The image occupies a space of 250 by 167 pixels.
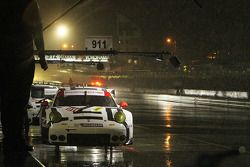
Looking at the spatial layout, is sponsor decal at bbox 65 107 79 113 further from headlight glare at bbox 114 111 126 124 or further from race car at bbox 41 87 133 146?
headlight glare at bbox 114 111 126 124

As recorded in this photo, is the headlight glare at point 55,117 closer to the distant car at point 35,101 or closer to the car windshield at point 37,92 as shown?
the distant car at point 35,101

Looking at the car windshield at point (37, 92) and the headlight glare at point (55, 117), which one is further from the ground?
the car windshield at point (37, 92)

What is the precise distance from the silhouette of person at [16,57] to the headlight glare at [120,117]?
725cm

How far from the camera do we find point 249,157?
32.6 ft

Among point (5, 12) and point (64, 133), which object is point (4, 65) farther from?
point (64, 133)

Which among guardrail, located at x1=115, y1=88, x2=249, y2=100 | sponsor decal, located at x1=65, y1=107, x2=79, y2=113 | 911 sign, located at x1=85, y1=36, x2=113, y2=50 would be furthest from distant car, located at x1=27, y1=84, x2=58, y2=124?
guardrail, located at x1=115, y1=88, x2=249, y2=100

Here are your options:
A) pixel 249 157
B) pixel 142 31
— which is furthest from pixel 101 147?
pixel 142 31

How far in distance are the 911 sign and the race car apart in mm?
14718

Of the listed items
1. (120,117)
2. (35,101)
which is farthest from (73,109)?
(35,101)

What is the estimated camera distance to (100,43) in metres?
27.3

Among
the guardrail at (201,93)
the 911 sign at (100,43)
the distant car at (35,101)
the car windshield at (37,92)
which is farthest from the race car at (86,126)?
the guardrail at (201,93)

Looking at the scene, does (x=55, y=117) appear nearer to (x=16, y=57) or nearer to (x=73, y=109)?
(x=73, y=109)

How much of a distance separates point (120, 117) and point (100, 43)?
16.1 meters

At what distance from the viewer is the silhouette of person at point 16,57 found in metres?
3.65
